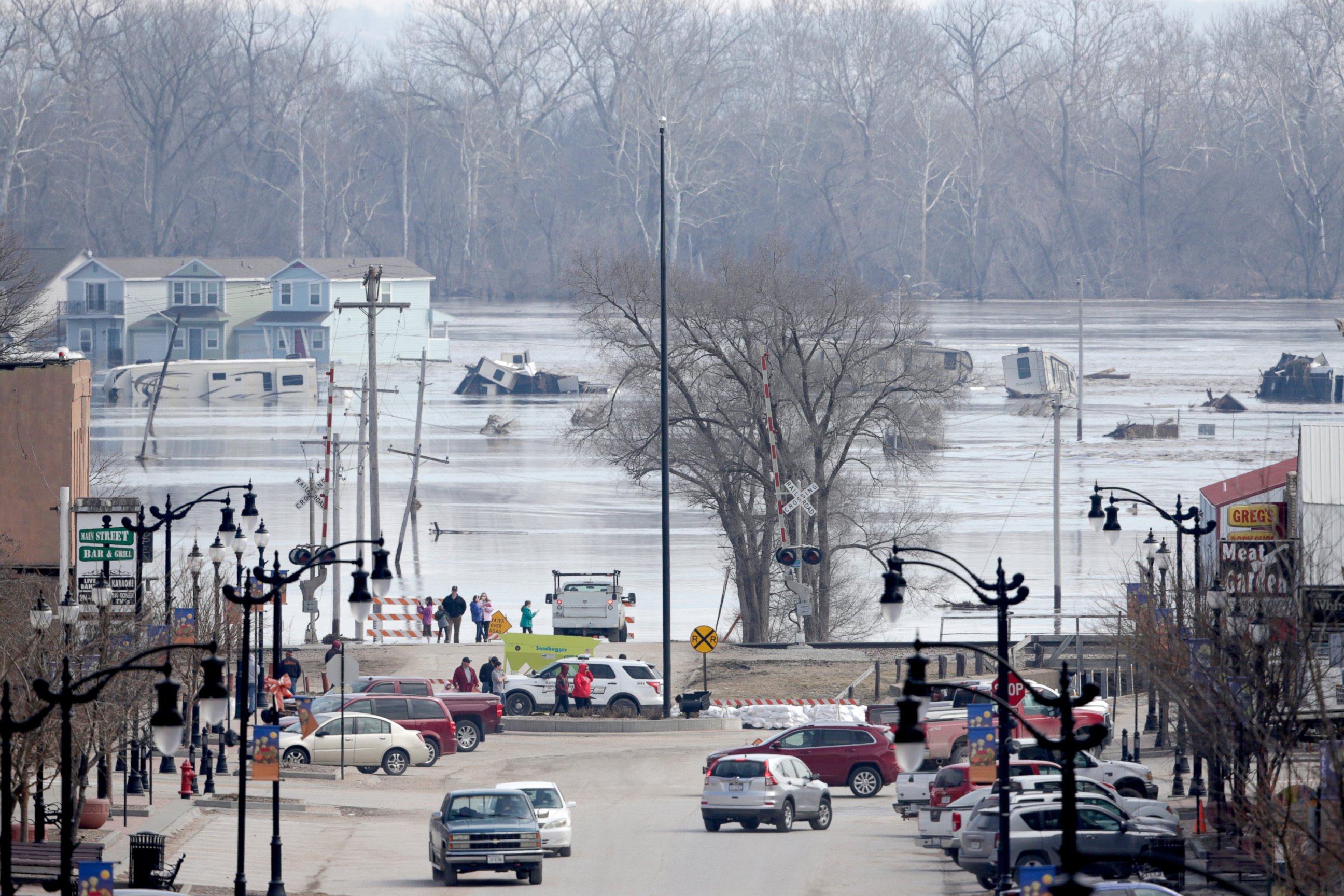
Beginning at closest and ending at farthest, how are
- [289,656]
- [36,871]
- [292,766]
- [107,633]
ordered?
[36,871]
[107,633]
[292,766]
[289,656]

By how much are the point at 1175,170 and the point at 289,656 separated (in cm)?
13548

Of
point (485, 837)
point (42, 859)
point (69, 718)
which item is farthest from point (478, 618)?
point (69, 718)

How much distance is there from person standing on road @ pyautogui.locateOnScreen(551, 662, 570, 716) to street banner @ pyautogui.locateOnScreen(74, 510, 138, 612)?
10.5 metres

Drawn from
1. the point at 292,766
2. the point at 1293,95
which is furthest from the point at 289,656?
the point at 1293,95

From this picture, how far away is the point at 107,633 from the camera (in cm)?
2464

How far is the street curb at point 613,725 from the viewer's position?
35.8 metres

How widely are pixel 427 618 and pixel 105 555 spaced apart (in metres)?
19.3

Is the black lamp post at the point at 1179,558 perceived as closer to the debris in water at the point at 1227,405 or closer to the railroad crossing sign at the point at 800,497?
the railroad crossing sign at the point at 800,497

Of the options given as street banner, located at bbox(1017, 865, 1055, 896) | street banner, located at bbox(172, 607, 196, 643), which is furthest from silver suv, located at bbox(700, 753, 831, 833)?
street banner, located at bbox(1017, 865, 1055, 896)

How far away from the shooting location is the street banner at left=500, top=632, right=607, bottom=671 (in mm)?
40062

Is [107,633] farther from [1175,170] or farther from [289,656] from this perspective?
[1175,170]

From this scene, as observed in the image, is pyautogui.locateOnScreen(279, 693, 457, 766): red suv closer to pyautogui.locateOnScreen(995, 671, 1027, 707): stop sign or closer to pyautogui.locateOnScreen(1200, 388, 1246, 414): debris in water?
pyautogui.locateOnScreen(995, 671, 1027, 707): stop sign

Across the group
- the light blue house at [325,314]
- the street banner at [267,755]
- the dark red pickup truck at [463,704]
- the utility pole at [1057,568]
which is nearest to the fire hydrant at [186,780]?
the street banner at [267,755]

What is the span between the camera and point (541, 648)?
4028 centimetres
